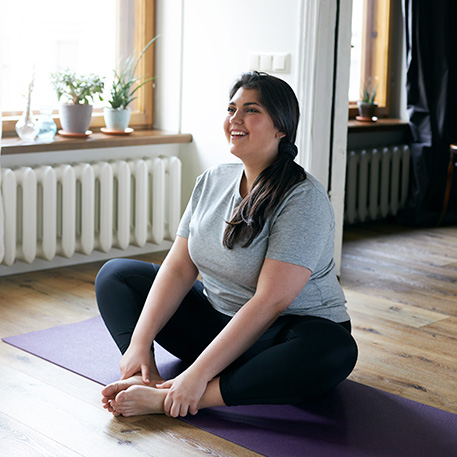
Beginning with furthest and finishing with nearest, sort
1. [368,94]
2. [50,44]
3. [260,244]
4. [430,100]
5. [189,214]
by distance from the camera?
[368,94] < [430,100] < [50,44] < [189,214] < [260,244]

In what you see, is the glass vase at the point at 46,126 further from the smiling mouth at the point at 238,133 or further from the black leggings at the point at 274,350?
the smiling mouth at the point at 238,133

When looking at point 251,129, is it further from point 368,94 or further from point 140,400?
point 368,94

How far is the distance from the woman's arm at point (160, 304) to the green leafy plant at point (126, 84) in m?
1.69

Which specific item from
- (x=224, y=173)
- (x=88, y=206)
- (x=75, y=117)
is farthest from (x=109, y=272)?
(x=75, y=117)

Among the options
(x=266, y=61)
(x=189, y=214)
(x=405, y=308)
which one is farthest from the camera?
(x=266, y=61)

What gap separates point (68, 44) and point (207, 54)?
0.67 meters

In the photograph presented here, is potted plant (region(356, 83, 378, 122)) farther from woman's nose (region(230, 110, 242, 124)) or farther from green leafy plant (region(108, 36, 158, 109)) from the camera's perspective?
woman's nose (region(230, 110, 242, 124))

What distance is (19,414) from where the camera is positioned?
2.08 m

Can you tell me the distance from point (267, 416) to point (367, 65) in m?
3.56

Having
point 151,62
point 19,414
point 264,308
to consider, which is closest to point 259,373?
point 264,308

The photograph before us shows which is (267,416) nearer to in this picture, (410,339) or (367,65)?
(410,339)

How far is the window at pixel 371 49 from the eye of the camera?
5.10 meters

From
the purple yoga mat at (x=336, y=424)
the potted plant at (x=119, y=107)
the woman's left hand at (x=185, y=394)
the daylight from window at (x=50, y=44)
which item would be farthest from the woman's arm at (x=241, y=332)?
the potted plant at (x=119, y=107)

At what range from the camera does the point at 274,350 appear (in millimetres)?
2023
